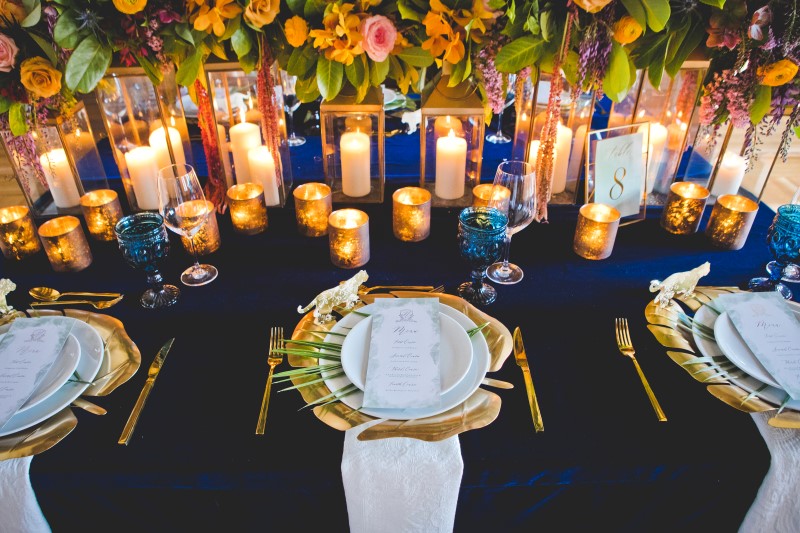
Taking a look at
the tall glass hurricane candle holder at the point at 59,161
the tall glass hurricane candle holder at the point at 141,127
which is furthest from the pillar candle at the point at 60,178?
the tall glass hurricane candle holder at the point at 141,127

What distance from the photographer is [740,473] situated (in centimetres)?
85

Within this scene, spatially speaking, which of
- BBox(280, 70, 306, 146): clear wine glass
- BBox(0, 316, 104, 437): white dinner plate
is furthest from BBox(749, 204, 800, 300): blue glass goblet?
BBox(280, 70, 306, 146): clear wine glass

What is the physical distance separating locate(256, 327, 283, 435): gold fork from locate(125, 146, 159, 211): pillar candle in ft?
2.23

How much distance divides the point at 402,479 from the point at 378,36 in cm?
90

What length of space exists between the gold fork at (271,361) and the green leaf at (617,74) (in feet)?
2.97

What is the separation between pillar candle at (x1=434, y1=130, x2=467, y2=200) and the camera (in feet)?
4.79

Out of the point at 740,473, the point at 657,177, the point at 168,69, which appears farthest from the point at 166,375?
the point at 657,177

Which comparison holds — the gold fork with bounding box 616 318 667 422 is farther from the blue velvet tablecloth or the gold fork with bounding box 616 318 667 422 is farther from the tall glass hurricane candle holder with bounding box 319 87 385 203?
the tall glass hurricane candle holder with bounding box 319 87 385 203

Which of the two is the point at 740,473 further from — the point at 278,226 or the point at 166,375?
the point at 278,226

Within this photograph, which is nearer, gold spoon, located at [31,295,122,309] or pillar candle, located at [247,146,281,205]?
gold spoon, located at [31,295,122,309]

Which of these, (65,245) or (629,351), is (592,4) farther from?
(65,245)

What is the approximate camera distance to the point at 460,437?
34.1 inches

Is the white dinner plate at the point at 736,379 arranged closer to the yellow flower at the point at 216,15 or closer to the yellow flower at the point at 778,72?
the yellow flower at the point at 778,72

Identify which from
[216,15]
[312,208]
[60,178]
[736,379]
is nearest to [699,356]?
[736,379]
